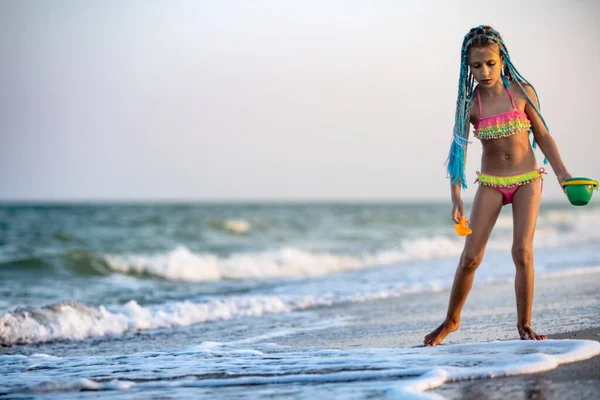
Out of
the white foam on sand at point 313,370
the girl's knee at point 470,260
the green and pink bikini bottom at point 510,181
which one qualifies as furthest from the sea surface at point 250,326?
the green and pink bikini bottom at point 510,181

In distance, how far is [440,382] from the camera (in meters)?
3.62

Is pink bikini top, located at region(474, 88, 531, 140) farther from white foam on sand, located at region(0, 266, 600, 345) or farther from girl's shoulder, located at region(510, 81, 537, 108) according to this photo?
white foam on sand, located at region(0, 266, 600, 345)

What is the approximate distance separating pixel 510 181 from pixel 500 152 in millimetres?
203

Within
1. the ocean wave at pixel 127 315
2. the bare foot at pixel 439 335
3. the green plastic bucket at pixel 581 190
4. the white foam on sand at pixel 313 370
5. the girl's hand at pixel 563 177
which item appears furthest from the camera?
the ocean wave at pixel 127 315

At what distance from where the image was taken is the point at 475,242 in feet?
16.0

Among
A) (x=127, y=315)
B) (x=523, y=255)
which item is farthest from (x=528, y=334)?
(x=127, y=315)

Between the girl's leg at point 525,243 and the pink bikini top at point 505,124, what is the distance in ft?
1.22

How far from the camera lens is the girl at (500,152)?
4.72 metres

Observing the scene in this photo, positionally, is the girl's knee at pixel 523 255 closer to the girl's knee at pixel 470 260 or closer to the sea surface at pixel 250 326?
the girl's knee at pixel 470 260

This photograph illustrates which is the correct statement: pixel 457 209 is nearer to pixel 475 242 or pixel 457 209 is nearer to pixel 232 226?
pixel 475 242

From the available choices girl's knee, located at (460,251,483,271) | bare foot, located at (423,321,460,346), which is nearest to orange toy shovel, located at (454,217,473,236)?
girl's knee, located at (460,251,483,271)

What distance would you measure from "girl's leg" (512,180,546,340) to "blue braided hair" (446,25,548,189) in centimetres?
34

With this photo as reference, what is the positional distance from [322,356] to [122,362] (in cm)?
139

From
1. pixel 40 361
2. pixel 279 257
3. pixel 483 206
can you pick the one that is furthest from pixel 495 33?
pixel 279 257
